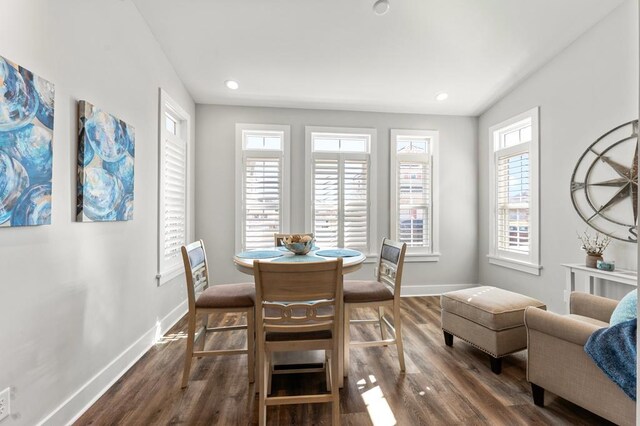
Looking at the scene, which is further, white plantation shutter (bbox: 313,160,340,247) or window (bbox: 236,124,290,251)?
white plantation shutter (bbox: 313,160,340,247)

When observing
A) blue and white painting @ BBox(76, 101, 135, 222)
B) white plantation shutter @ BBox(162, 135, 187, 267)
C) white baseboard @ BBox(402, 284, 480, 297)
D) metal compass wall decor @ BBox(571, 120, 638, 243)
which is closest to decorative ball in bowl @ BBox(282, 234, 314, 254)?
blue and white painting @ BBox(76, 101, 135, 222)

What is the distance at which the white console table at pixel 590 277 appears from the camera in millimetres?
2363

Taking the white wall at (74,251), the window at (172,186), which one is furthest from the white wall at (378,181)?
the white wall at (74,251)

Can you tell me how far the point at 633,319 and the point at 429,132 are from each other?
3301mm

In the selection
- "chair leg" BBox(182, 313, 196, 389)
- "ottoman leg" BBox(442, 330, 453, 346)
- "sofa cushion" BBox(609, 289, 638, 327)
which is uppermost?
"sofa cushion" BBox(609, 289, 638, 327)

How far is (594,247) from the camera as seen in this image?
2.76 metres

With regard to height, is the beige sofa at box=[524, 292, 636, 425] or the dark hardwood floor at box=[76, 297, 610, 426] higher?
the beige sofa at box=[524, 292, 636, 425]

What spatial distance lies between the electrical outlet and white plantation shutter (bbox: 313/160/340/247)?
3115 millimetres

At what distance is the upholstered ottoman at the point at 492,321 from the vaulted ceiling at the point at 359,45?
2.44m

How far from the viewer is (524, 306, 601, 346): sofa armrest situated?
5.27 ft

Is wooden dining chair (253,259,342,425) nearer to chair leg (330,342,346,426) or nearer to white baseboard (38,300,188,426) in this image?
chair leg (330,342,346,426)

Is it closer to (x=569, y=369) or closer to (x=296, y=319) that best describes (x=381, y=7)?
(x=296, y=319)

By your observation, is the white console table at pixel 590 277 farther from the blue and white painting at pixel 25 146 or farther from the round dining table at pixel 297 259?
the blue and white painting at pixel 25 146

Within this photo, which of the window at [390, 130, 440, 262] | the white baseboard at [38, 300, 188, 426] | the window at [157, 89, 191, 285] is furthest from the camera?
the window at [390, 130, 440, 262]
